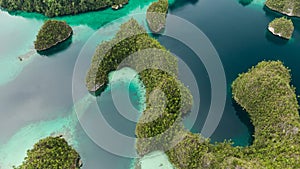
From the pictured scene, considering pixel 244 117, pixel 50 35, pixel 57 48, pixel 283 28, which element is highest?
pixel 283 28

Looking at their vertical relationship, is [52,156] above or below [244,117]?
below

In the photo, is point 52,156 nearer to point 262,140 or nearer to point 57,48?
point 262,140

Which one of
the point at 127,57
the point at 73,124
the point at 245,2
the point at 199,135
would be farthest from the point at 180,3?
the point at 199,135

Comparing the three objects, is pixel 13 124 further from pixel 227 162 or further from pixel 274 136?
pixel 274 136

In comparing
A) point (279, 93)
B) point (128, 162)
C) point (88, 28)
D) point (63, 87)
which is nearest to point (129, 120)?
point (128, 162)

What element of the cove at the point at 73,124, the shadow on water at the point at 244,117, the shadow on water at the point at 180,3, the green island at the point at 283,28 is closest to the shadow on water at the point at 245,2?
the shadow on water at the point at 180,3

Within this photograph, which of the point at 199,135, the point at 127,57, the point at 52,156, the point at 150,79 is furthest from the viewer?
the point at 127,57
